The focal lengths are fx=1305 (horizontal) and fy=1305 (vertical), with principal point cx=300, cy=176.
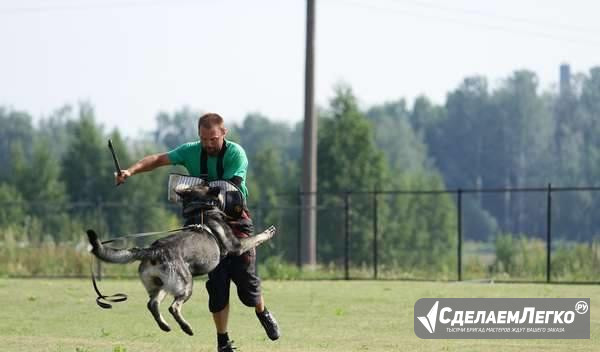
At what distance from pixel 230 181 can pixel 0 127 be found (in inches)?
5478

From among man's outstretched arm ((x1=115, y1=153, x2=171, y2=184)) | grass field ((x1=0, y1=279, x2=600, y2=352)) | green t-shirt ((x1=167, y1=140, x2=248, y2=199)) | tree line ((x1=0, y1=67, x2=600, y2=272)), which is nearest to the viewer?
green t-shirt ((x1=167, y1=140, x2=248, y2=199))

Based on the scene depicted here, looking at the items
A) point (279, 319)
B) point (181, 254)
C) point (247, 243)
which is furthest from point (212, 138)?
point (279, 319)

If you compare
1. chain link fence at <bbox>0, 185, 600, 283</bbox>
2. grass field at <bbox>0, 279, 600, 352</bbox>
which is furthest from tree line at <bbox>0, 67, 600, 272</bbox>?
grass field at <bbox>0, 279, 600, 352</bbox>

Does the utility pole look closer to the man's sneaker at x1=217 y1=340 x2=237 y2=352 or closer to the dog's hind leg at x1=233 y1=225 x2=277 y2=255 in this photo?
the man's sneaker at x1=217 y1=340 x2=237 y2=352

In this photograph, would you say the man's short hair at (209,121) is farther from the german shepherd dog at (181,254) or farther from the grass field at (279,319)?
the grass field at (279,319)

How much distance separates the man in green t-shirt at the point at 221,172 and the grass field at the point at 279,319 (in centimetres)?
153

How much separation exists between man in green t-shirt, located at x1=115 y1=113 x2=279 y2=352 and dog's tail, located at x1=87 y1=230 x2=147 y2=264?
1.01 meters

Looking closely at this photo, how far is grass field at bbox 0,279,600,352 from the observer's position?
14164 millimetres

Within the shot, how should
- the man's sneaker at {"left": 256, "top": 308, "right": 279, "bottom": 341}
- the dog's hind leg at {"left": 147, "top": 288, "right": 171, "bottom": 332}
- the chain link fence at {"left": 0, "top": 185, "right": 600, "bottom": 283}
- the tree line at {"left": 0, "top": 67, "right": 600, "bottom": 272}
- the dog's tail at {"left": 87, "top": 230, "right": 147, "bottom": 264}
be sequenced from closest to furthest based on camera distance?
the dog's tail at {"left": 87, "top": 230, "right": 147, "bottom": 264} → the dog's hind leg at {"left": 147, "top": 288, "right": 171, "bottom": 332} → the man's sneaker at {"left": 256, "top": 308, "right": 279, "bottom": 341} → the chain link fence at {"left": 0, "top": 185, "right": 600, "bottom": 283} → the tree line at {"left": 0, "top": 67, "right": 600, "bottom": 272}

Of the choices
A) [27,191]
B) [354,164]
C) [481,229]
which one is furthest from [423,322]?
[481,229]

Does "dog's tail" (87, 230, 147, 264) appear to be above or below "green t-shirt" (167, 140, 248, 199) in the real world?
below

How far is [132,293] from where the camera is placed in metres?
23.2

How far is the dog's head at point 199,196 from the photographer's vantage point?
1125 centimetres

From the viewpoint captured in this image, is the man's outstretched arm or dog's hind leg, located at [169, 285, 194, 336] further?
the man's outstretched arm
